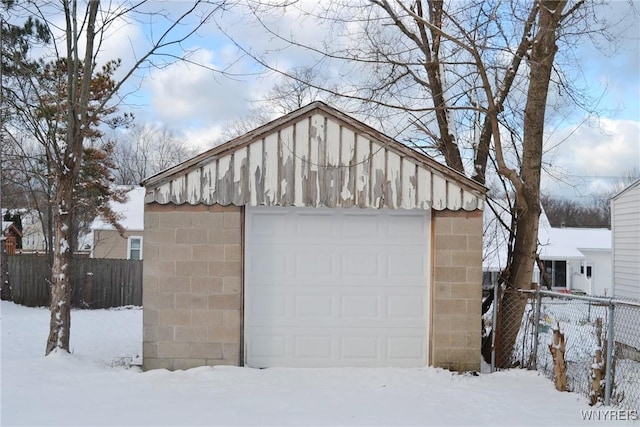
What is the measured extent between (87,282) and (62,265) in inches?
522

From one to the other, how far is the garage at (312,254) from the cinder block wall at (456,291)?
19 mm

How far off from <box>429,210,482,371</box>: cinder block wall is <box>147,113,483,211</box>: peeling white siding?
0.34m

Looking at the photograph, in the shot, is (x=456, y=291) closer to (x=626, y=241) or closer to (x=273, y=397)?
(x=273, y=397)

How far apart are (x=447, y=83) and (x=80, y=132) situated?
6.11 meters

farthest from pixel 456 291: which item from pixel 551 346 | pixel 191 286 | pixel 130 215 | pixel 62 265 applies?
pixel 130 215

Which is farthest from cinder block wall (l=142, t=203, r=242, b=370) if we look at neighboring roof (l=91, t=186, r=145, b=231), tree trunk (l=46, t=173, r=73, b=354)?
neighboring roof (l=91, t=186, r=145, b=231)

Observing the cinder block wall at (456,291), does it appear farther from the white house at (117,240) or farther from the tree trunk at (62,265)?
the white house at (117,240)

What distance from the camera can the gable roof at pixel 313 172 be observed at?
26.7 feet

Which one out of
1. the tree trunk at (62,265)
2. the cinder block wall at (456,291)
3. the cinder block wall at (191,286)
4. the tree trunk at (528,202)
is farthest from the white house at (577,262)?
the tree trunk at (62,265)

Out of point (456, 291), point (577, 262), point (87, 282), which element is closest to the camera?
point (456, 291)

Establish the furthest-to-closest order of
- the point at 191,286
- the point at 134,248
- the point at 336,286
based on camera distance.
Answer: the point at 134,248
the point at 336,286
the point at 191,286

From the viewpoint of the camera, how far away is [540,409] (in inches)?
260

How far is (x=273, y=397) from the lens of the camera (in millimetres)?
6840

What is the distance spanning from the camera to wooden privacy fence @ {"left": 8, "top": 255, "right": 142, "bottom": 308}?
2100cm
